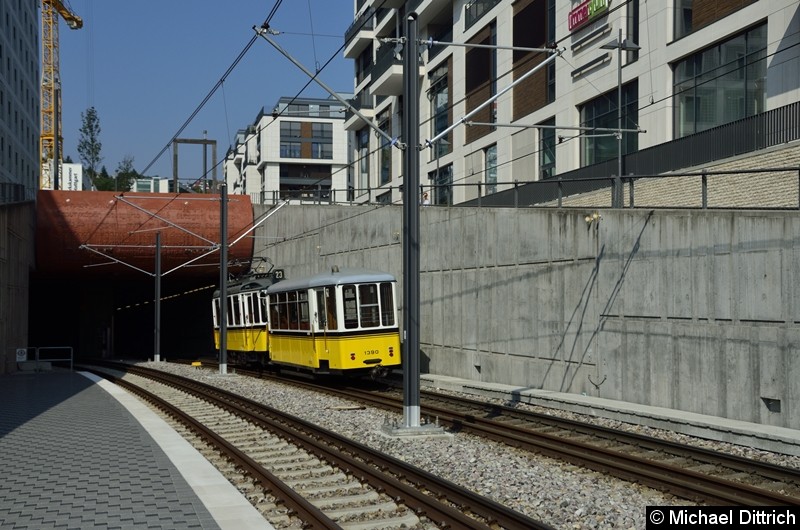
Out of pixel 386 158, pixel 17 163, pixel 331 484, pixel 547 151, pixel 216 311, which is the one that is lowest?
pixel 331 484

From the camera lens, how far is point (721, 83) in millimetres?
24250

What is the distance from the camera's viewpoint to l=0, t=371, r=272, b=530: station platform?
8473mm

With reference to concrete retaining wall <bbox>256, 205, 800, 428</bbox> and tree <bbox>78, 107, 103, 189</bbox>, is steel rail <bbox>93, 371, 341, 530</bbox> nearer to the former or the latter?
concrete retaining wall <bbox>256, 205, 800, 428</bbox>

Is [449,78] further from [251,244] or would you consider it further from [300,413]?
[300,413]

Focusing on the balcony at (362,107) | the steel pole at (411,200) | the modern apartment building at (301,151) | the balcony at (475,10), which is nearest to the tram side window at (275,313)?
the steel pole at (411,200)

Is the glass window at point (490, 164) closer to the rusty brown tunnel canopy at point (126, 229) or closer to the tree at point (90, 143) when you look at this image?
the rusty brown tunnel canopy at point (126, 229)

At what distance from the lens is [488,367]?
77.6ft

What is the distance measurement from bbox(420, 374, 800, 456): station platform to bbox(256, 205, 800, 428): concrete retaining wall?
18.5 inches

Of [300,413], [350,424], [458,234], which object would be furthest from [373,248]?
[350,424]

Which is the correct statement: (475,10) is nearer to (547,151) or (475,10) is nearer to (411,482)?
(547,151)

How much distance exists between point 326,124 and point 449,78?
59.2m

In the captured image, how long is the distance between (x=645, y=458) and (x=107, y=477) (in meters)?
6.66

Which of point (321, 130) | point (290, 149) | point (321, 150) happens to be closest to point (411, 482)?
point (290, 149)

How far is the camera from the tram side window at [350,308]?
22.7 metres
